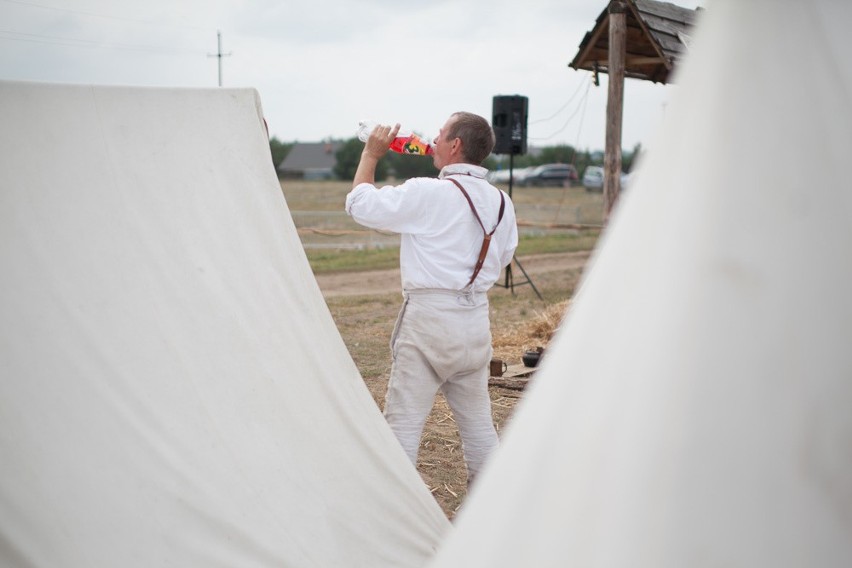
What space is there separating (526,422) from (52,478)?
6.08 feet

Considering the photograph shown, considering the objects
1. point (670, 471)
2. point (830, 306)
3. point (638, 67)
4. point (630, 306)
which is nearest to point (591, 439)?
point (670, 471)

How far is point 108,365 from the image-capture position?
2.76 m

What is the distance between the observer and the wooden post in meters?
8.95

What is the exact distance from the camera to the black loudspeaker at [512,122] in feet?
37.4

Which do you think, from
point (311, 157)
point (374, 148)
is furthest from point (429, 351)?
point (311, 157)

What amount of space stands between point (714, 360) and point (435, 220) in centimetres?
234

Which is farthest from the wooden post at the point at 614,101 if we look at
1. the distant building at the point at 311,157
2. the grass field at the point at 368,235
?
the distant building at the point at 311,157

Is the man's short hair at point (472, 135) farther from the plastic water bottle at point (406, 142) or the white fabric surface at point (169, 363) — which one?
the white fabric surface at point (169, 363)

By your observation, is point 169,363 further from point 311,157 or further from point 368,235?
point 311,157

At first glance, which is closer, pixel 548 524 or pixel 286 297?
pixel 548 524

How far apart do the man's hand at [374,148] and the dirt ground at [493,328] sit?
1.95 metres

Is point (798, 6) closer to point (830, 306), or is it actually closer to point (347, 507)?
point (830, 306)

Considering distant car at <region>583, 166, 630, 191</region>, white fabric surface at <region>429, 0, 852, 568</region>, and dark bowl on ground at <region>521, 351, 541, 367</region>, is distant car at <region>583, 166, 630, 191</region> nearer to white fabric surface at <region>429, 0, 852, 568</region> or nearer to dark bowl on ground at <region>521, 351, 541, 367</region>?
dark bowl on ground at <region>521, 351, 541, 367</region>

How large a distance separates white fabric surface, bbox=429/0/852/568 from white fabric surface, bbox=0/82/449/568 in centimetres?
165
